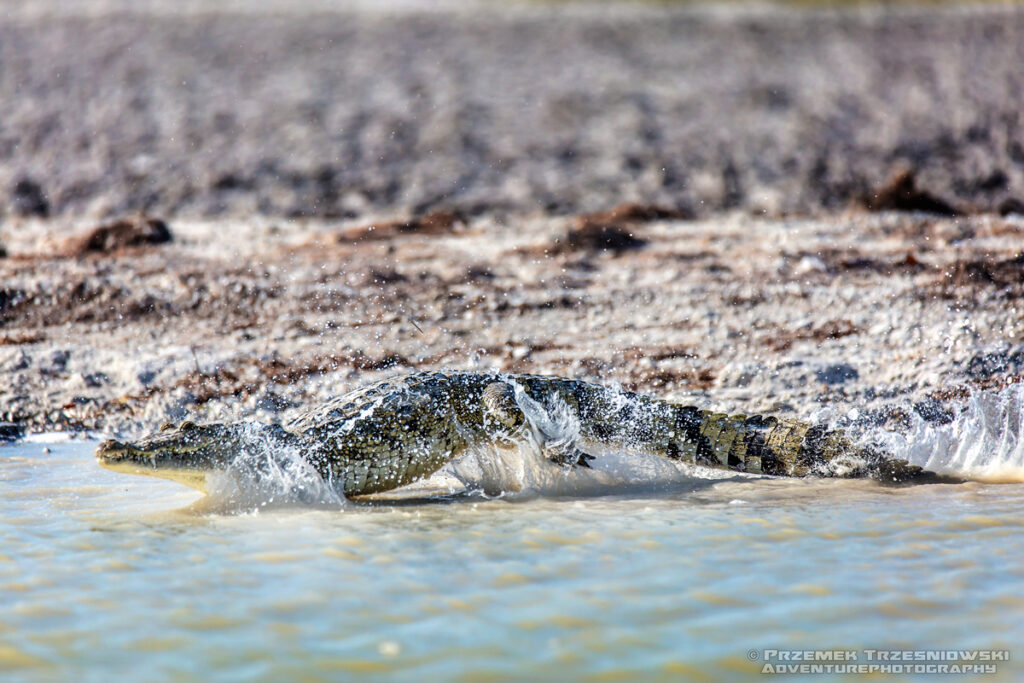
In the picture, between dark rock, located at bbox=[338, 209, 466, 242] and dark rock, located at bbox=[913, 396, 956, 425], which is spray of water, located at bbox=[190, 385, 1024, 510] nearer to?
dark rock, located at bbox=[913, 396, 956, 425]

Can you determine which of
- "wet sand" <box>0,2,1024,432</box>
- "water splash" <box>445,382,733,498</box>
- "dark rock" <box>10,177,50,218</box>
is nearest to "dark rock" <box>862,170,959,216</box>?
"wet sand" <box>0,2,1024,432</box>

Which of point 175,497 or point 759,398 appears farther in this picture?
point 759,398

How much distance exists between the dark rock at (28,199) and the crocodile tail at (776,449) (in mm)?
7795

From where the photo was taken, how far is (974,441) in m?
4.43

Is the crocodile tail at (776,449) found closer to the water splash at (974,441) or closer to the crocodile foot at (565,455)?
the water splash at (974,441)

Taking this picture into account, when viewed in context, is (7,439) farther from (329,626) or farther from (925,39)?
(925,39)

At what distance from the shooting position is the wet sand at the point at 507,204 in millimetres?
6207

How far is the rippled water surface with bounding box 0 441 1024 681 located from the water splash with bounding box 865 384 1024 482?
28 cm

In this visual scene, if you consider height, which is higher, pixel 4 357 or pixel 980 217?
pixel 980 217

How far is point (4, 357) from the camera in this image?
639cm

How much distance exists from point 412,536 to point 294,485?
86 cm

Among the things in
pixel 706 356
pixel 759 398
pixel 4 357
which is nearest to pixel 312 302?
pixel 4 357

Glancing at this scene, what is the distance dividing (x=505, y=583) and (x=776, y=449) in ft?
6.67

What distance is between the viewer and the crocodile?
4148 millimetres
